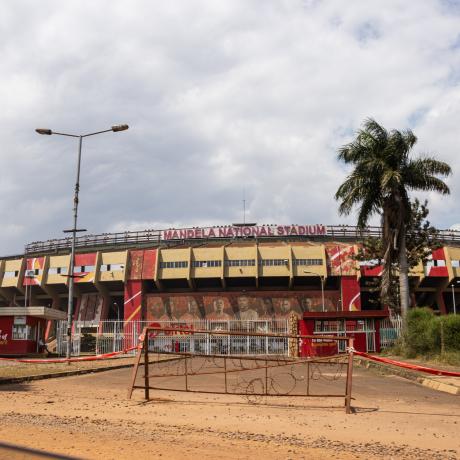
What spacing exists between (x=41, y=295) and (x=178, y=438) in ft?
228

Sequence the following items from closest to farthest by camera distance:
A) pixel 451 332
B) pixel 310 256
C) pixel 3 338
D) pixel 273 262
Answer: pixel 451 332, pixel 3 338, pixel 310 256, pixel 273 262

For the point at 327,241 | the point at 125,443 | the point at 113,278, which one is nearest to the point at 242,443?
the point at 125,443

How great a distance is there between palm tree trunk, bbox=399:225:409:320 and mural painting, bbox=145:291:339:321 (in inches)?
1353

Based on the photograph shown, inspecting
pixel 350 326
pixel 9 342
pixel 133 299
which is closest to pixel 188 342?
pixel 350 326

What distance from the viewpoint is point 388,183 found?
26031mm

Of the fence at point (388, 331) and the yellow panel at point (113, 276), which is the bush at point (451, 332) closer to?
the fence at point (388, 331)

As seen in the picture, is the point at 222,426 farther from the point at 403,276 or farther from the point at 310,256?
the point at 310,256

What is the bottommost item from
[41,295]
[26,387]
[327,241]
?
[26,387]

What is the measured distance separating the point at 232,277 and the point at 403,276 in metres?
35.6

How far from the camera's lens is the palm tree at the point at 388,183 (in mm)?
26469

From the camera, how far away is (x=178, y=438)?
653 centimetres

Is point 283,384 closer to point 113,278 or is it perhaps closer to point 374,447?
point 374,447

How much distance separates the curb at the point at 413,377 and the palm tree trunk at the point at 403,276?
4.02m

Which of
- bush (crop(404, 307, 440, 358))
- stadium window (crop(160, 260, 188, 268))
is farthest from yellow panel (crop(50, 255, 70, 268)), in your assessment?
bush (crop(404, 307, 440, 358))
